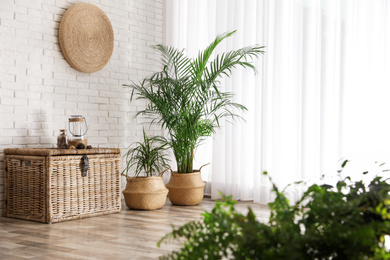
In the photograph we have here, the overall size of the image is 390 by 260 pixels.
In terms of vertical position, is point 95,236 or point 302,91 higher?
point 302,91

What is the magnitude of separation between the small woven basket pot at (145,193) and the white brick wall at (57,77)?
66 centimetres

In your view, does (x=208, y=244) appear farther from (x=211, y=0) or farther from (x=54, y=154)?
(x=211, y=0)

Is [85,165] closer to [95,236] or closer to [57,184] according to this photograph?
[57,184]

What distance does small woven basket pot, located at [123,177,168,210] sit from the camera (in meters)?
4.21

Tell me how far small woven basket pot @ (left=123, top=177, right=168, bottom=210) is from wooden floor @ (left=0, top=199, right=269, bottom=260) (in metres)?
0.10

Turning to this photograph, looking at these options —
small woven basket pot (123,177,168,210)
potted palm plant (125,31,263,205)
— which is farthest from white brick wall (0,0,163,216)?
small woven basket pot (123,177,168,210)

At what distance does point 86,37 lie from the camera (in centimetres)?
448

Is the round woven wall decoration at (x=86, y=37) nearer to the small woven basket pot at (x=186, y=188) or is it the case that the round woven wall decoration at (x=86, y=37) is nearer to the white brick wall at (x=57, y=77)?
the white brick wall at (x=57, y=77)

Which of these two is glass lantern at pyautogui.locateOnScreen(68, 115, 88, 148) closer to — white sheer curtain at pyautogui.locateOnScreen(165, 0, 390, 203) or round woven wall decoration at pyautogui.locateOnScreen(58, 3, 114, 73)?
round woven wall decoration at pyautogui.locateOnScreen(58, 3, 114, 73)

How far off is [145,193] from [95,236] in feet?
3.61

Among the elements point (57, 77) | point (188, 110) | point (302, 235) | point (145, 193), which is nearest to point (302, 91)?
point (188, 110)

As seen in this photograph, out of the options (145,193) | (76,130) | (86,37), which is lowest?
(145,193)

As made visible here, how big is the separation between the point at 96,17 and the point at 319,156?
2.42 meters

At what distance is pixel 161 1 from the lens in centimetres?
542
